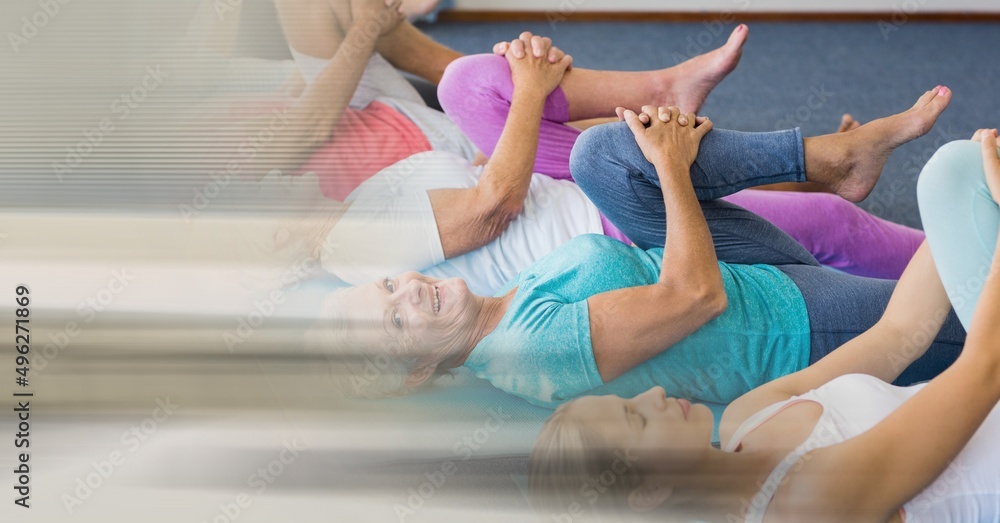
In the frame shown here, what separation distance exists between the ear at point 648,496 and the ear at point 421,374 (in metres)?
0.22

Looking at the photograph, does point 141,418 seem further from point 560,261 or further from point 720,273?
point 720,273

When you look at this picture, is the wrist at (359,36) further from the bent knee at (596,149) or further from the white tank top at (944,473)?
the white tank top at (944,473)

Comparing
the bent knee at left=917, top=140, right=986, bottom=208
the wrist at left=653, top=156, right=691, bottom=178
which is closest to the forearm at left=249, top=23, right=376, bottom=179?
the wrist at left=653, top=156, right=691, bottom=178

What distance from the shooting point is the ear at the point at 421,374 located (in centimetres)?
82

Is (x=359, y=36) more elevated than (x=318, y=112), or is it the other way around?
(x=359, y=36)

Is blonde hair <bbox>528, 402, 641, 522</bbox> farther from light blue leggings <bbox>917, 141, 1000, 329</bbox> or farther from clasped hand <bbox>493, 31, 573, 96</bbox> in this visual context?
clasped hand <bbox>493, 31, 573, 96</bbox>

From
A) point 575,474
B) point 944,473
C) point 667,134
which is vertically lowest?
point 944,473

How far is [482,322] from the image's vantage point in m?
0.83

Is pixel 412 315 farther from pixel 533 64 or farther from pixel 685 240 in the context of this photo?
pixel 533 64

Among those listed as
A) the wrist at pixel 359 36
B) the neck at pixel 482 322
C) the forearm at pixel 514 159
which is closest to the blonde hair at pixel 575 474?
the neck at pixel 482 322

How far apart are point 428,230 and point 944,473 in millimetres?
578

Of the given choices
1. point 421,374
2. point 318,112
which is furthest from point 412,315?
point 318,112

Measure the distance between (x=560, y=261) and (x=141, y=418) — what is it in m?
0.43

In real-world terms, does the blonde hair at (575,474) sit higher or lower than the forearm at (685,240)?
lower
